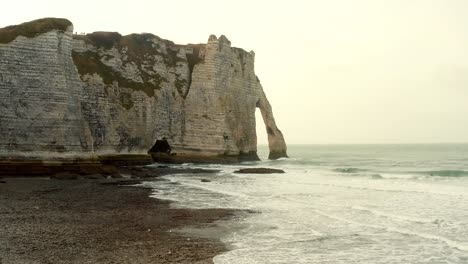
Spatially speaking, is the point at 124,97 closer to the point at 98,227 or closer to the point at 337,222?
Result: the point at 98,227

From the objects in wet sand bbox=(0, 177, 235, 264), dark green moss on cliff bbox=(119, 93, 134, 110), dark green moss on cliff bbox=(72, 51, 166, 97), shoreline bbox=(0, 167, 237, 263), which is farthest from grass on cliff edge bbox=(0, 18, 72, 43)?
wet sand bbox=(0, 177, 235, 264)

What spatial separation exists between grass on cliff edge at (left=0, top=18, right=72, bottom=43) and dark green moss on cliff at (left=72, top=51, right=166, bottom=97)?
32.8ft

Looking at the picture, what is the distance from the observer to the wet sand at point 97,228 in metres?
12.2

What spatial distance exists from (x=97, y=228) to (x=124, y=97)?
40.5m

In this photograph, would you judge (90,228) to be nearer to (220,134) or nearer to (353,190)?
(353,190)

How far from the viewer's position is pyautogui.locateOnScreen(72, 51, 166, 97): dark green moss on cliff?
2084 inches

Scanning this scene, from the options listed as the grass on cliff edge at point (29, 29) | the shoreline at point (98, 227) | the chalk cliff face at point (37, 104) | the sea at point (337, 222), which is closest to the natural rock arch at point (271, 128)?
the chalk cliff face at point (37, 104)

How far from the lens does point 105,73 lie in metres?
54.6

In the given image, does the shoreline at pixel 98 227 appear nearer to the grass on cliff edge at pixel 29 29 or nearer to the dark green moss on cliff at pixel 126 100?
the grass on cliff edge at pixel 29 29

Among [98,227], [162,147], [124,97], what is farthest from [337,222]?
[162,147]

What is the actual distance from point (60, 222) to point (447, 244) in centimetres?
1354

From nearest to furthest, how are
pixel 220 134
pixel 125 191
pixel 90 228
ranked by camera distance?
1. pixel 90 228
2. pixel 125 191
3. pixel 220 134

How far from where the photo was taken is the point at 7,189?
2753 centimetres

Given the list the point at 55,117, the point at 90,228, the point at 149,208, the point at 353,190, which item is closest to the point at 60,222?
the point at 90,228
